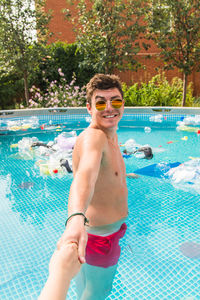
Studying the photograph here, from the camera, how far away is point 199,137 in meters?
6.65

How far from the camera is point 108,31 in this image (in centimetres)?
966

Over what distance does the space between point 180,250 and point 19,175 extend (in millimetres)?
2955

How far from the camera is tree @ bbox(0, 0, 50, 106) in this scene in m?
9.51

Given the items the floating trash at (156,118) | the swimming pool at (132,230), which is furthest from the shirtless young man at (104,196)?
the floating trash at (156,118)

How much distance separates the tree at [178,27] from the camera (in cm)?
859

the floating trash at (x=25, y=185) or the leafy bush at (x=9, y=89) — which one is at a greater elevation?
the leafy bush at (x=9, y=89)

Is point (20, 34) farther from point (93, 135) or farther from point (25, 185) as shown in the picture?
point (93, 135)

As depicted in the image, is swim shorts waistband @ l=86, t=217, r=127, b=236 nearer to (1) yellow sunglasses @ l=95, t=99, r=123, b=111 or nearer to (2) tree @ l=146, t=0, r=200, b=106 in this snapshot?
(1) yellow sunglasses @ l=95, t=99, r=123, b=111

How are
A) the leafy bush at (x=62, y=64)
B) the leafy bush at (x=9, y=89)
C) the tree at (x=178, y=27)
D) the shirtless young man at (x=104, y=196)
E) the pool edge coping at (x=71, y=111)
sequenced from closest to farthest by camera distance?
1. the shirtless young man at (x=104, y=196)
2. the tree at (x=178, y=27)
3. the pool edge coping at (x=71, y=111)
4. the leafy bush at (x=9, y=89)
5. the leafy bush at (x=62, y=64)

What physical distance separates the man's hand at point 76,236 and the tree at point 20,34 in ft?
Answer: 32.4

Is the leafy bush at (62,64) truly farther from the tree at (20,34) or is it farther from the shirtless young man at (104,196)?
the shirtless young man at (104,196)

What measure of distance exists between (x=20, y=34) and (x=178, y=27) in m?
5.51

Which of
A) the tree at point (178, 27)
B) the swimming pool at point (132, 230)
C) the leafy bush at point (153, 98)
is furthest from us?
the leafy bush at point (153, 98)

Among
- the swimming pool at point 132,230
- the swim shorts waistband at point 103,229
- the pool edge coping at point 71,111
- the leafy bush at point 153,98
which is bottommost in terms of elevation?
the swimming pool at point 132,230
